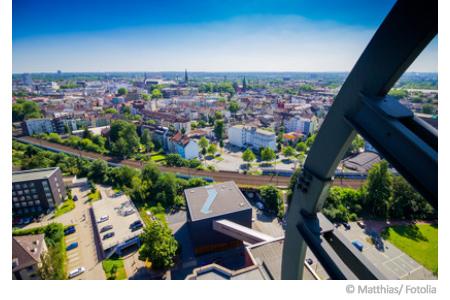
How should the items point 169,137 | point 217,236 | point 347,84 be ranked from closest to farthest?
point 347,84
point 217,236
point 169,137

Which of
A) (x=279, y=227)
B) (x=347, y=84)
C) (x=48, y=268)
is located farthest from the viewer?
(x=279, y=227)

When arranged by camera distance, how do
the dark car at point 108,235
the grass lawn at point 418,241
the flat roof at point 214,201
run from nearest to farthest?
the grass lawn at point 418,241 < the flat roof at point 214,201 < the dark car at point 108,235

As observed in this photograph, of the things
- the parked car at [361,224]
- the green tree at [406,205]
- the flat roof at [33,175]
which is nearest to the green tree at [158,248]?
the flat roof at [33,175]

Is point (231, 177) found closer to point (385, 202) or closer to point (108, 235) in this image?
point (108, 235)

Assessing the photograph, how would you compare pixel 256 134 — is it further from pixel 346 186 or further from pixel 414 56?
pixel 414 56

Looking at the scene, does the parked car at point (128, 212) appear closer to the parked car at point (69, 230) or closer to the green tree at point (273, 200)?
the parked car at point (69, 230)

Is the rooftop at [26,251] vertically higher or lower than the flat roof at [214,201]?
lower

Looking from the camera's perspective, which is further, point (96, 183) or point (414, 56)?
point (96, 183)

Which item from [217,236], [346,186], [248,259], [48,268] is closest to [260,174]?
[346,186]
